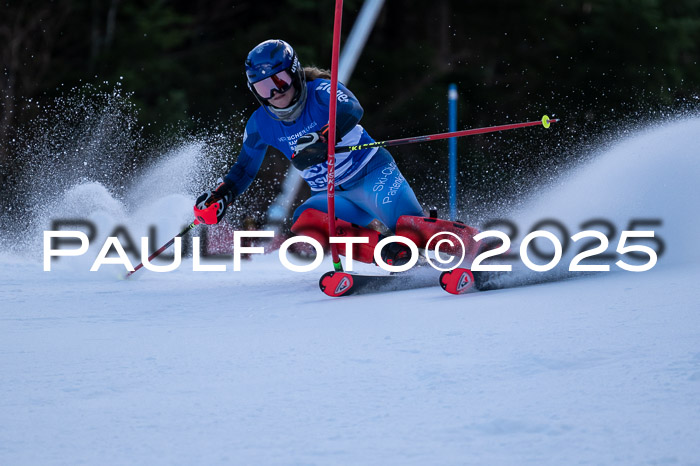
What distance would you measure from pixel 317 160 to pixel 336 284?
0.60 metres

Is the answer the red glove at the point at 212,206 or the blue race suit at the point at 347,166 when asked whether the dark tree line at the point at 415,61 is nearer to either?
the red glove at the point at 212,206

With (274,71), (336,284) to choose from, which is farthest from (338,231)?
(274,71)

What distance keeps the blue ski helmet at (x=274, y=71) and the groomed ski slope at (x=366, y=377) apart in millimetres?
1002

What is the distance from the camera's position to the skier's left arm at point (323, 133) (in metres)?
4.00

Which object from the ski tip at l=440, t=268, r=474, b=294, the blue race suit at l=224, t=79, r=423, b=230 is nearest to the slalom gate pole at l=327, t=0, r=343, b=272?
the blue race suit at l=224, t=79, r=423, b=230

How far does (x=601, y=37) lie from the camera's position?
14.6 meters

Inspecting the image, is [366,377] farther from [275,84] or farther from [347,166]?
[347,166]

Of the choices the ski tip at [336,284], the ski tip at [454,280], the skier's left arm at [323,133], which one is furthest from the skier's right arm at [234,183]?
the ski tip at [454,280]

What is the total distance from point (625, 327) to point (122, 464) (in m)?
1.66

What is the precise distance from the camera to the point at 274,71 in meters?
4.00

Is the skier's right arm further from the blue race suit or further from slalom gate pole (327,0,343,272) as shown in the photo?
slalom gate pole (327,0,343,272)

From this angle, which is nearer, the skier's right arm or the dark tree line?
the skier's right arm

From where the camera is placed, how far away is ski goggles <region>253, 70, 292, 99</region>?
4023 millimetres

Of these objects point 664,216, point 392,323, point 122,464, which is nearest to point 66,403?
point 122,464
